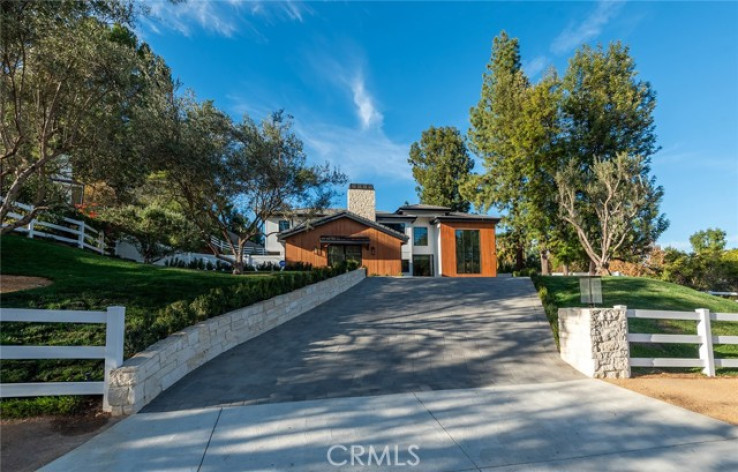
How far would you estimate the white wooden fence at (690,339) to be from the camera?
581 centimetres

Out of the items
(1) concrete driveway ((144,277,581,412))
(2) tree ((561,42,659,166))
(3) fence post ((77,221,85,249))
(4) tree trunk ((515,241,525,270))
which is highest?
(2) tree ((561,42,659,166))

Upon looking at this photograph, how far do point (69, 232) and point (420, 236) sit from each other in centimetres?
Result: 2072

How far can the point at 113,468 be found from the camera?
3.11 metres

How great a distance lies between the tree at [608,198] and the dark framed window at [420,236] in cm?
945

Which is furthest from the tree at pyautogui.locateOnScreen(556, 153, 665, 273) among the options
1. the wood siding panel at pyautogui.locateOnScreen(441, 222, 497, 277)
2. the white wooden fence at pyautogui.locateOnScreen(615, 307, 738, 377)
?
the white wooden fence at pyautogui.locateOnScreen(615, 307, 738, 377)

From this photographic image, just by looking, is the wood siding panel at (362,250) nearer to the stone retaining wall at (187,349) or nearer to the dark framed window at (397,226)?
the dark framed window at (397,226)

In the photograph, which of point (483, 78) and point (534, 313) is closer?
point (534, 313)

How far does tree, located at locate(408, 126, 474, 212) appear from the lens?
3800 centimetres

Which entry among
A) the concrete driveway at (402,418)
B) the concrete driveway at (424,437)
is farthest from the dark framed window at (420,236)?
the concrete driveway at (424,437)

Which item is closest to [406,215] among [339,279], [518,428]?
[339,279]

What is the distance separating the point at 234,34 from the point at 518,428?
47.8 feet

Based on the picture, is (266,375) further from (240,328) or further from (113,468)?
(113,468)

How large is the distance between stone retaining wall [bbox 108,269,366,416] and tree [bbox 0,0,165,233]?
5090 mm

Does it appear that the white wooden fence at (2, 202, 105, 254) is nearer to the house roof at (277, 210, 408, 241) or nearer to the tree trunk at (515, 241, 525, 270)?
the house roof at (277, 210, 408, 241)
